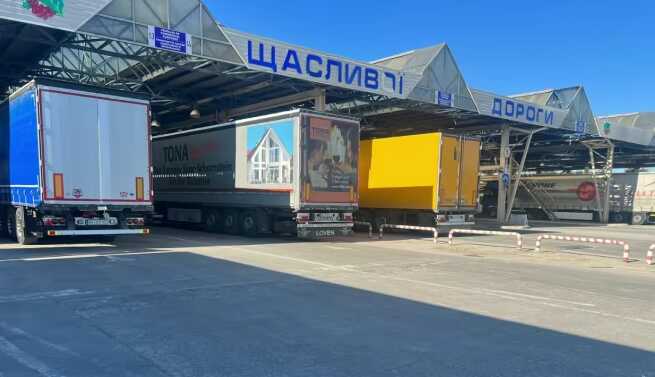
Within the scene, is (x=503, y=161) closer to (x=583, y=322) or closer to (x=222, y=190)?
(x=222, y=190)

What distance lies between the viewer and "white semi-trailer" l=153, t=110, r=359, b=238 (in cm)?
1400

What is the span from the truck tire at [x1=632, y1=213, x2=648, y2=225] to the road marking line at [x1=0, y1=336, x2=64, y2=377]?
127 feet

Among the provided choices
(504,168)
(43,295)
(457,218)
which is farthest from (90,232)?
(504,168)

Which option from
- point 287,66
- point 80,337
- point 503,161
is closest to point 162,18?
point 287,66

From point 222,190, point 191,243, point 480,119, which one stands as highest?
point 480,119

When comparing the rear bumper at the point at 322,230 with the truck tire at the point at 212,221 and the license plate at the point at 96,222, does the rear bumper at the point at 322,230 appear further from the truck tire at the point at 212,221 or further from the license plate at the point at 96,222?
the license plate at the point at 96,222

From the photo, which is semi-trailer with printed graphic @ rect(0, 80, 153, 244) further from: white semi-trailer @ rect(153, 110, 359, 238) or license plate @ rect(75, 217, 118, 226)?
white semi-trailer @ rect(153, 110, 359, 238)

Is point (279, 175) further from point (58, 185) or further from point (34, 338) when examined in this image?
point (34, 338)

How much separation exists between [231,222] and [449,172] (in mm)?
8118

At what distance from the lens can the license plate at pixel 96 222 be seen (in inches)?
447

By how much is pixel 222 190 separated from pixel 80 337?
40.0ft

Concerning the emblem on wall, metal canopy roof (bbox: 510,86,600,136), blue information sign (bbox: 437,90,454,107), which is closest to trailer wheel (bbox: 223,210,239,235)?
the emblem on wall

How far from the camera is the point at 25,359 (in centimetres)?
418

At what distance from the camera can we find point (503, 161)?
27.9m
